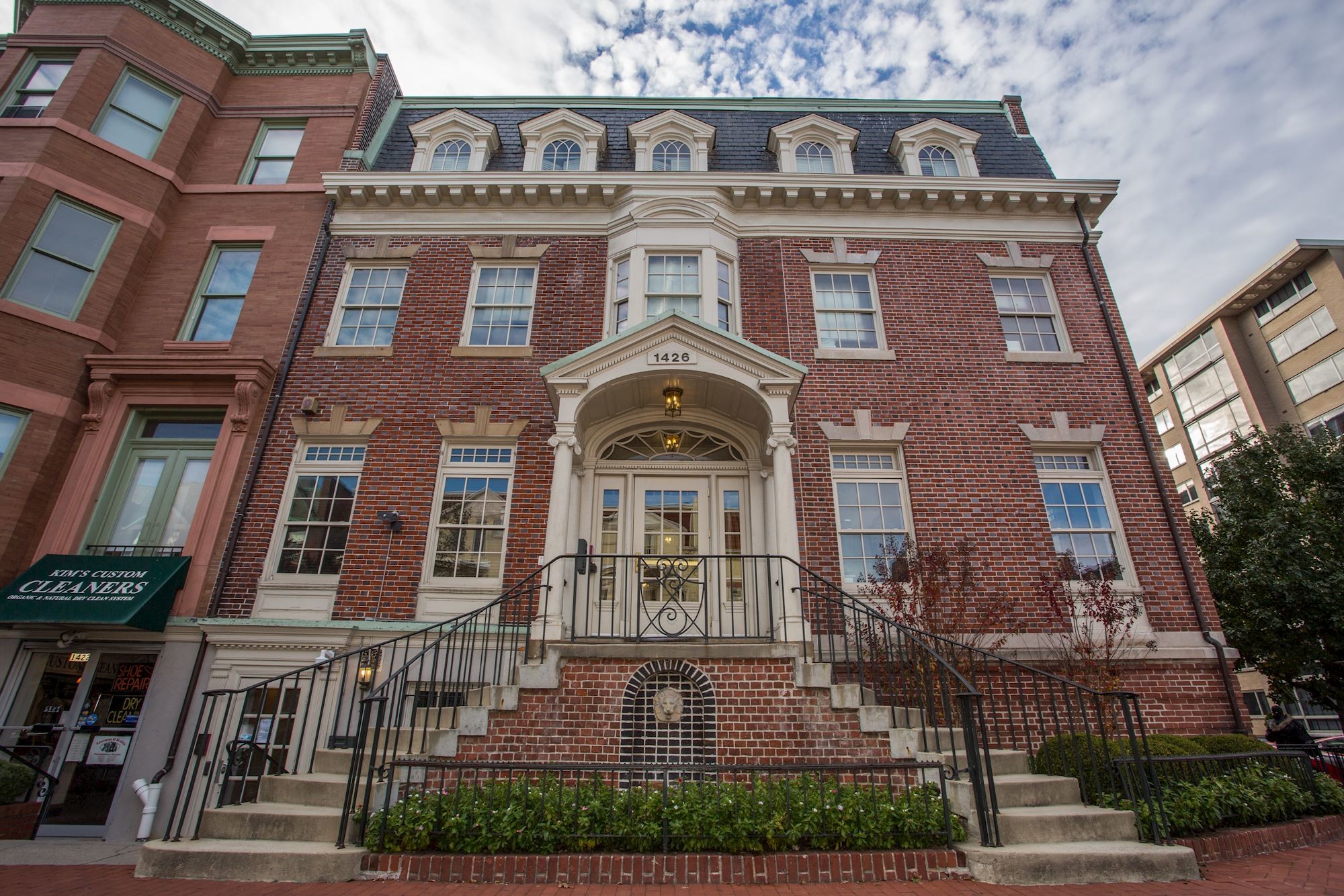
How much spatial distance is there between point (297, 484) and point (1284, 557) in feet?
57.5

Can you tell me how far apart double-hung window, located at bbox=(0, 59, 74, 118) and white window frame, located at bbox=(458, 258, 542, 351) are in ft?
26.3

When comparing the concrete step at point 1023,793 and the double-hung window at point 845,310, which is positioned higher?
the double-hung window at point 845,310

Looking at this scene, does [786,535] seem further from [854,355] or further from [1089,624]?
[1089,624]

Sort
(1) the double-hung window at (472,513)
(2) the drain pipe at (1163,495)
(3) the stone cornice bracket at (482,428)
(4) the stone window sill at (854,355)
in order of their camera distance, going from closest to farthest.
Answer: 1. (2) the drain pipe at (1163,495)
2. (1) the double-hung window at (472,513)
3. (3) the stone cornice bracket at (482,428)
4. (4) the stone window sill at (854,355)

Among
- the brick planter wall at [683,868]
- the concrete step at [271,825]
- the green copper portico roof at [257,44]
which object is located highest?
the green copper portico roof at [257,44]

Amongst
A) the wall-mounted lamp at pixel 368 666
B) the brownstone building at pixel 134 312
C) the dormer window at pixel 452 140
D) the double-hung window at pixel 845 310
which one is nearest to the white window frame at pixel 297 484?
the brownstone building at pixel 134 312

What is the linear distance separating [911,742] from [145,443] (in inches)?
447

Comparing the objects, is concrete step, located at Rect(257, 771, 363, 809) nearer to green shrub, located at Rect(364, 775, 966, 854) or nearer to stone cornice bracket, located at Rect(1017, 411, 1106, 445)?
green shrub, located at Rect(364, 775, 966, 854)

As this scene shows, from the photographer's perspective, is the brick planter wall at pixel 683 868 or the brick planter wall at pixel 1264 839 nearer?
the brick planter wall at pixel 683 868

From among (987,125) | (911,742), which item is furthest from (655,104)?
(911,742)

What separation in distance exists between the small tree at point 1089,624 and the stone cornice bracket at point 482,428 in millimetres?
7720

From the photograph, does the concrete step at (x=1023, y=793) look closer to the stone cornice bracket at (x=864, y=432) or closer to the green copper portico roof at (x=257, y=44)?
the stone cornice bracket at (x=864, y=432)

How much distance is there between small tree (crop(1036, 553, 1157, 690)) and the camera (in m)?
7.79

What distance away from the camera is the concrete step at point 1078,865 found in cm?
431
